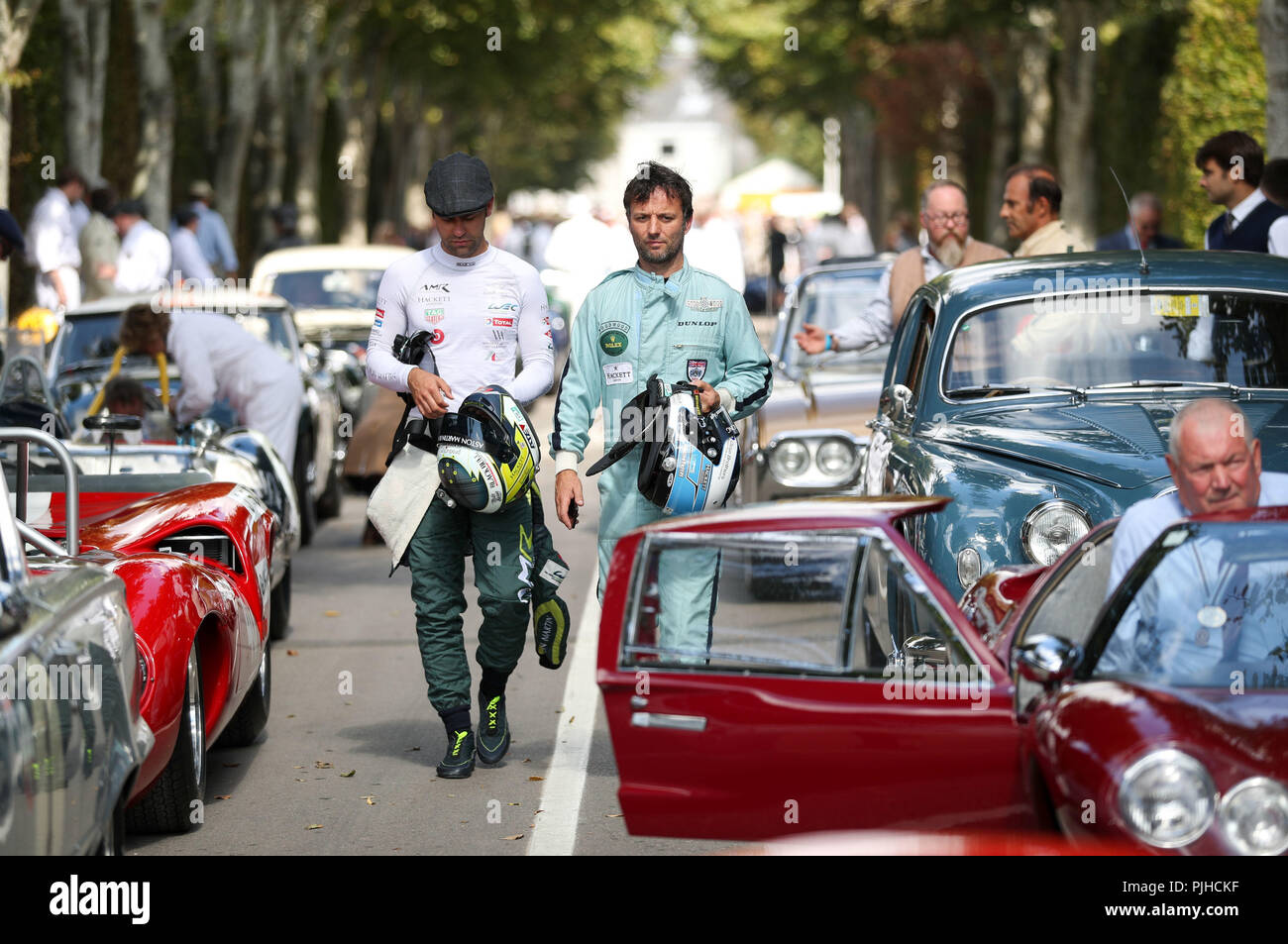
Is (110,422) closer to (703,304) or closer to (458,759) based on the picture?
(458,759)

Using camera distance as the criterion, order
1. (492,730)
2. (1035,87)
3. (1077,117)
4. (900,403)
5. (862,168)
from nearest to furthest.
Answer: (492,730), (900,403), (1077,117), (1035,87), (862,168)

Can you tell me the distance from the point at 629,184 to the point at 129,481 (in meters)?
3.26

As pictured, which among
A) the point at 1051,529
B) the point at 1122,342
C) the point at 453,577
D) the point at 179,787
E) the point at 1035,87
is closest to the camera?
the point at 179,787

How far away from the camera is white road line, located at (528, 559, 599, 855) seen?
20.7 feet

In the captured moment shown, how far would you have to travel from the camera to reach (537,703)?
8.51 metres

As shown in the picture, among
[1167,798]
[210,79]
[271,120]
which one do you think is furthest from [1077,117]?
[1167,798]

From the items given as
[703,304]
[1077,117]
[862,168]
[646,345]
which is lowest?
[646,345]

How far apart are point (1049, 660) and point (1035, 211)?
21.6ft

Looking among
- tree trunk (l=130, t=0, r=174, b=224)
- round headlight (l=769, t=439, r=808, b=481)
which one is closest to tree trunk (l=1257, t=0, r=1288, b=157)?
round headlight (l=769, t=439, r=808, b=481)

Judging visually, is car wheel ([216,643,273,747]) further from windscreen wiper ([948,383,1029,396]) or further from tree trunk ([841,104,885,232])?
tree trunk ([841,104,885,232])

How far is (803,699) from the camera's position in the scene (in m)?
4.58

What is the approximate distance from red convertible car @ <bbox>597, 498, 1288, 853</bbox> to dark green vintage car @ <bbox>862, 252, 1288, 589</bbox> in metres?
2.29
